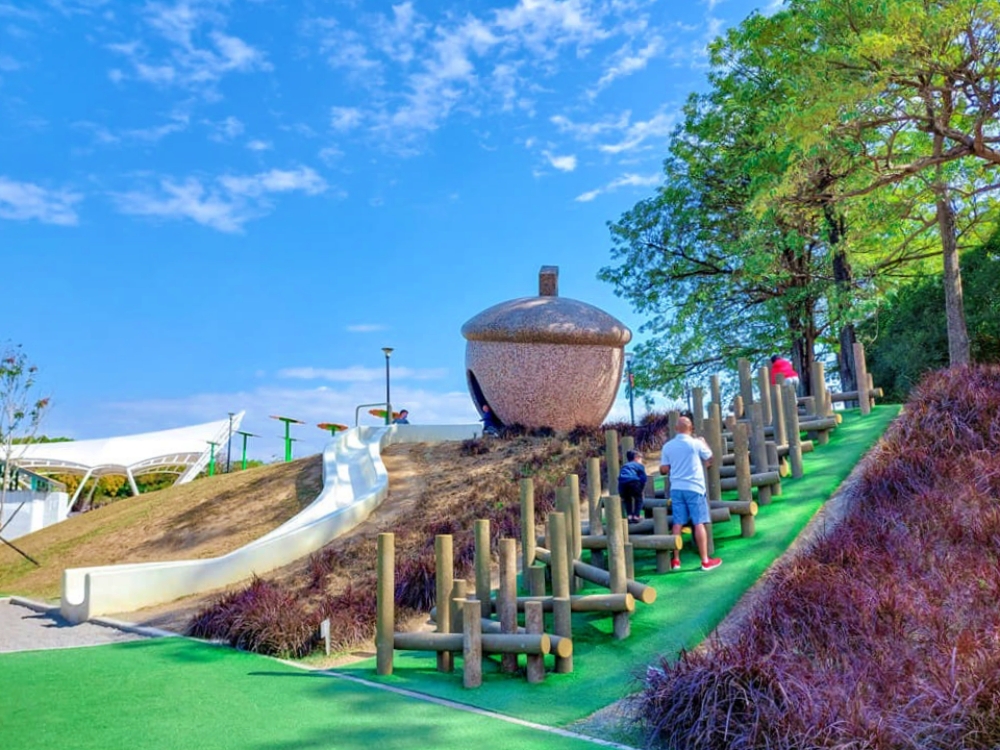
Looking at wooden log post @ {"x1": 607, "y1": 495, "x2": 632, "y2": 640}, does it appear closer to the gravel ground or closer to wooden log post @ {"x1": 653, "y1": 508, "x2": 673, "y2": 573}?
wooden log post @ {"x1": 653, "y1": 508, "x2": 673, "y2": 573}

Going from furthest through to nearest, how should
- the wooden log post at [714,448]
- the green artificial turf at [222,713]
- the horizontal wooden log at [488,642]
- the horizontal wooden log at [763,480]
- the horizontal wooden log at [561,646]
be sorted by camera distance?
the horizontal wooden log at [763,480] < the wooden log post at [714,448] < the horizontal wooden log at [561,646] < the horizontal wooden log at [488,642] < the green artificial turf at [222,713]

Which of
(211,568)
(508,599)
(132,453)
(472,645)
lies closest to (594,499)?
(508,599)

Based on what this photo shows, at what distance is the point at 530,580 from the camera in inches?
255

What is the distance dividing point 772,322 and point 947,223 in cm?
458

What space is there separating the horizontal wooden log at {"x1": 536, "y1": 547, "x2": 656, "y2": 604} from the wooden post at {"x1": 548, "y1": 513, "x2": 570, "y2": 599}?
0.83 ft

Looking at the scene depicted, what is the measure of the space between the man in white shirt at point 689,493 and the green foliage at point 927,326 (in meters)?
11.9

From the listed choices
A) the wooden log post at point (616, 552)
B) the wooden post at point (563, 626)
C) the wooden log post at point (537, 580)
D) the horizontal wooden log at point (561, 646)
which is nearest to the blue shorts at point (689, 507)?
the wooden log post at point (616, 552)

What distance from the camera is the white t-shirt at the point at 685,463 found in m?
7.22

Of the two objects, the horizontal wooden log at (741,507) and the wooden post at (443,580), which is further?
the horizontal wooden log at (741,507)

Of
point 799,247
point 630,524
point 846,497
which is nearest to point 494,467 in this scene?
point 630,524

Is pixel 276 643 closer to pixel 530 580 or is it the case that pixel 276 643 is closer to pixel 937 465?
pixel 530 580

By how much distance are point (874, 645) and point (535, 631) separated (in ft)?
7.65

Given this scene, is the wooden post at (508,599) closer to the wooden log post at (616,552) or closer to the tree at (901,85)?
the wooden log post at (616,552)

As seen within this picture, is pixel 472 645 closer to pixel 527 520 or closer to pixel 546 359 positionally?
pixel 527 520
